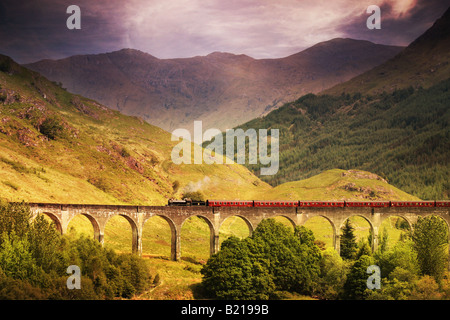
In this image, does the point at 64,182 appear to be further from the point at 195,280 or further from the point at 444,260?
the point at 444,260

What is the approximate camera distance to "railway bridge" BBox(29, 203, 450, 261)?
80625 mm

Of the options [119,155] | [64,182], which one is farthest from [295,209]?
[119,155]

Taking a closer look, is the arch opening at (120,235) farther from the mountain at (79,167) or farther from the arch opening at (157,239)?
the mountain at (79,167)

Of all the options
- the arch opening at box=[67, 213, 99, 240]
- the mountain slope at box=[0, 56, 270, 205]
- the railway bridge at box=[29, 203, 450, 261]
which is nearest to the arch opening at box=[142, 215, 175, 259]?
the railway bridge at box=[29, 203, 450, 261]

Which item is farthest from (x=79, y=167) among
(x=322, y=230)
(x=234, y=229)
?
(x=322, y=230)

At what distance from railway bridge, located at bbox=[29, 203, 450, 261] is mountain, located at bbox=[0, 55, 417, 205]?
15.1 m

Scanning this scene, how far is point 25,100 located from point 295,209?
109 m

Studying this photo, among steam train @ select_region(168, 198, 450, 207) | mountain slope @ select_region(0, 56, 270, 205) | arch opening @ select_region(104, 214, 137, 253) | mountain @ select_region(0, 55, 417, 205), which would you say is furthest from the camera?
mountain @ select_region(0, 55, 417, 205)

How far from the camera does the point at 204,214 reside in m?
86.7

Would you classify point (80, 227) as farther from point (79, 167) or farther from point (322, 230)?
point (322, 230)

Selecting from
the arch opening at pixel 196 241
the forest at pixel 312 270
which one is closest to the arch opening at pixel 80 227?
the arch opening at pixel 196 241

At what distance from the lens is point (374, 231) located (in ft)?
306

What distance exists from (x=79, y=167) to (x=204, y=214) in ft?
193

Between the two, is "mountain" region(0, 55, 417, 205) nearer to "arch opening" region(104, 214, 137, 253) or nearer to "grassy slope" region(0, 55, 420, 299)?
"grassy slope" region(0, 55, 420, 299)
